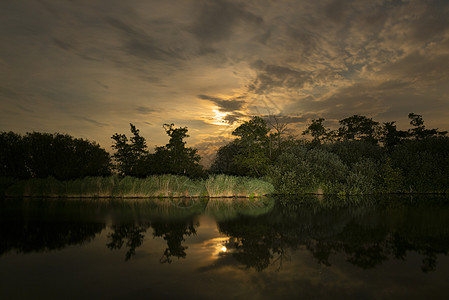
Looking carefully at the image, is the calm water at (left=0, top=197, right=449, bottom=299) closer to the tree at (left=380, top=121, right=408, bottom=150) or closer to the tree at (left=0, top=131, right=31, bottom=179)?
the tree at (left=0, top=131, right=31, bottom=179)

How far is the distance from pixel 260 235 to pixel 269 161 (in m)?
24.0

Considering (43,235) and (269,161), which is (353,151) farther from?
(43,235)

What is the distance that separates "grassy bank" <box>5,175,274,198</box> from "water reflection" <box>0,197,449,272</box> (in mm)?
9278

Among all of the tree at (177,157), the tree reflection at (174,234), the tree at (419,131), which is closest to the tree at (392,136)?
the tree at (419,131)

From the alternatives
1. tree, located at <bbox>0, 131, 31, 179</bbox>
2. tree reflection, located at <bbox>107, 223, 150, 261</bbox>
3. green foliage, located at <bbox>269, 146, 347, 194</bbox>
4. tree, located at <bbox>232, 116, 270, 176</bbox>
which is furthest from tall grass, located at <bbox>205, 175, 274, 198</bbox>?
tree, located at <bbox>0, 131, 31, 179</bbox>

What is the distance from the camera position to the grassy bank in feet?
75.9

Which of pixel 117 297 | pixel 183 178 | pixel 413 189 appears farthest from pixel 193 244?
pixel 413 189

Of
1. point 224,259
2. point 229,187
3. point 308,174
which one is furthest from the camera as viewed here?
point 308,174

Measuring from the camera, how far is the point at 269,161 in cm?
3253

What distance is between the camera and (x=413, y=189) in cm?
2977

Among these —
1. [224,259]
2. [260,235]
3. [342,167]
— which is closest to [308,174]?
[342,167]

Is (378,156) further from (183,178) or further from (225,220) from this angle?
(225,220)

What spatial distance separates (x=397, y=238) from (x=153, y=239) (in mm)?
7745

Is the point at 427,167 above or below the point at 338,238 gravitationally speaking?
above
